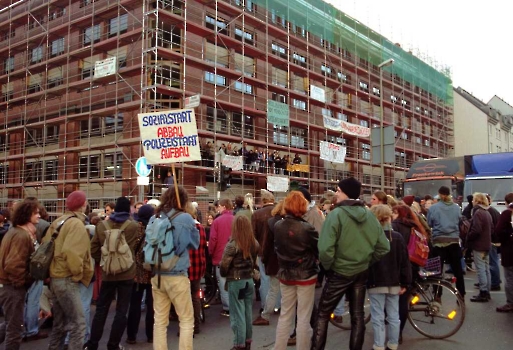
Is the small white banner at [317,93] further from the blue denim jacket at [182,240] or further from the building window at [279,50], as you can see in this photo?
the blue denim jacket at [182,240]

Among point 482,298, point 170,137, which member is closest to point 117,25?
point 170,137

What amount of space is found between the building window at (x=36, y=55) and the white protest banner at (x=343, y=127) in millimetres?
16886

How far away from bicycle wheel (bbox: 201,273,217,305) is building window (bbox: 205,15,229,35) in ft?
55.9

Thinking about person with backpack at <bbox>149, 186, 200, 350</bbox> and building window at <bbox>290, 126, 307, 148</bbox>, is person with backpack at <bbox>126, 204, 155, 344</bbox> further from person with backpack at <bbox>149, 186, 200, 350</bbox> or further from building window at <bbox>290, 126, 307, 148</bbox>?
building window at <bbox>290, 126, 307, 148</bbox>

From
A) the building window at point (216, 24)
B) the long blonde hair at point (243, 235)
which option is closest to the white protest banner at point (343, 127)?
the building window at point (216, 24)

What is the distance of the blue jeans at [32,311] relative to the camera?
20.9ft

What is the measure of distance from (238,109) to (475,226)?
17.3 metres

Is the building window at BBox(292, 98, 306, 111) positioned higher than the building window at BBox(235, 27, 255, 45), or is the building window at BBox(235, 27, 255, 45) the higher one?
the building window at BBox(235, 27, 255, 45)

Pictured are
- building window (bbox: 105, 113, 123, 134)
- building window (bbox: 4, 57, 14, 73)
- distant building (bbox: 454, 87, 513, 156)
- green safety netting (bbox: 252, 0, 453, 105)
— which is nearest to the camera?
building window (bbox: 105, 113, 123, 134)

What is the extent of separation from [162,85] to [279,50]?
10545 mm

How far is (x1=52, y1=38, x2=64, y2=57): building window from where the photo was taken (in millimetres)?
25219

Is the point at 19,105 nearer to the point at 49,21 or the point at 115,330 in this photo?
the point at 49,21

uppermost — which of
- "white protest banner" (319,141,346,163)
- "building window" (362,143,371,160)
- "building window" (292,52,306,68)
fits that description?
"building window" (292,52,306,68)

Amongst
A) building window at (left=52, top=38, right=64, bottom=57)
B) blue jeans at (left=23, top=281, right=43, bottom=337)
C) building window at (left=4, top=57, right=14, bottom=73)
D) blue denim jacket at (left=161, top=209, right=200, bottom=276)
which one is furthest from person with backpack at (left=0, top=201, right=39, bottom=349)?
building window at (left=4, top=57, right=14, bottom=73)
